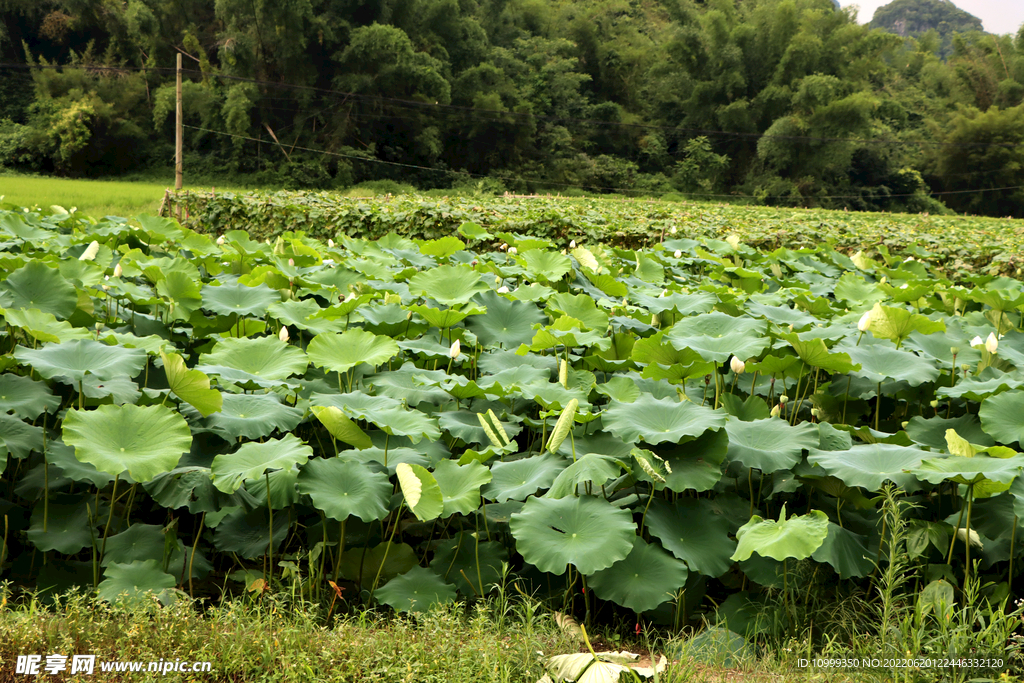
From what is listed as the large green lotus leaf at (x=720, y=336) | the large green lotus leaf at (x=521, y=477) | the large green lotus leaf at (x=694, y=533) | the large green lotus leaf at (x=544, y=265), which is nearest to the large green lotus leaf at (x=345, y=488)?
the large green lotus leaf at (x=521, y=477)

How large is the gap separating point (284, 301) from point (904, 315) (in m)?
2.15

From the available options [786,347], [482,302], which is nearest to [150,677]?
[482,302]

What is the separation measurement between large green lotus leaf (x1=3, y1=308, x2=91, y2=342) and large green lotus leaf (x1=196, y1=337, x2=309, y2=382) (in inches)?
13.5

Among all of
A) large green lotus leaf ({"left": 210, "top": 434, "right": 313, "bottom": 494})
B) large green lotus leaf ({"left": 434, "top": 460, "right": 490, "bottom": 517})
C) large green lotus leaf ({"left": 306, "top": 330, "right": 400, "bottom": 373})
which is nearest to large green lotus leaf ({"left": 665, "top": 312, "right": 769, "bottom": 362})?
large green lotus leaf ({"left": 434, "top": 460, "right": 490, "bottom": 517})

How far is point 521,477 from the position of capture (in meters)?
1.70

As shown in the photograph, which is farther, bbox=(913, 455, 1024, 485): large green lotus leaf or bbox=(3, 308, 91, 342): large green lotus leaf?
bbox=(3, 308, 91, 342): large green lotus leaf

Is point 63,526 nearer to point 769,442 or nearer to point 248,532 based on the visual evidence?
point 248,532

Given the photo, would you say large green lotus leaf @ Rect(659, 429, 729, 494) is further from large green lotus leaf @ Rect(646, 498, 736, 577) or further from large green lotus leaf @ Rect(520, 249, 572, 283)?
large green lotus leaf @ Rect(520, 249, 572, 283)

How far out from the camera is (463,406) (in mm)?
2064

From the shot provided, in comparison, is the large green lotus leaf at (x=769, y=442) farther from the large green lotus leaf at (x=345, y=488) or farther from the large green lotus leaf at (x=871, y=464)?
the large green lotus leaf at (x=345, y=488)

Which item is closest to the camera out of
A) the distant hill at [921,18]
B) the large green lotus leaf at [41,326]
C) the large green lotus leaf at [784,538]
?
the large green lotus leaf at [784,538]

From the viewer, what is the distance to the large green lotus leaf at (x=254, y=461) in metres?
1.48

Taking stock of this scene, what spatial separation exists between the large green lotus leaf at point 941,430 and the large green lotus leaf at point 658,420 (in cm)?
61

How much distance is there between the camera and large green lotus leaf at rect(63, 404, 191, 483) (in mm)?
1461
